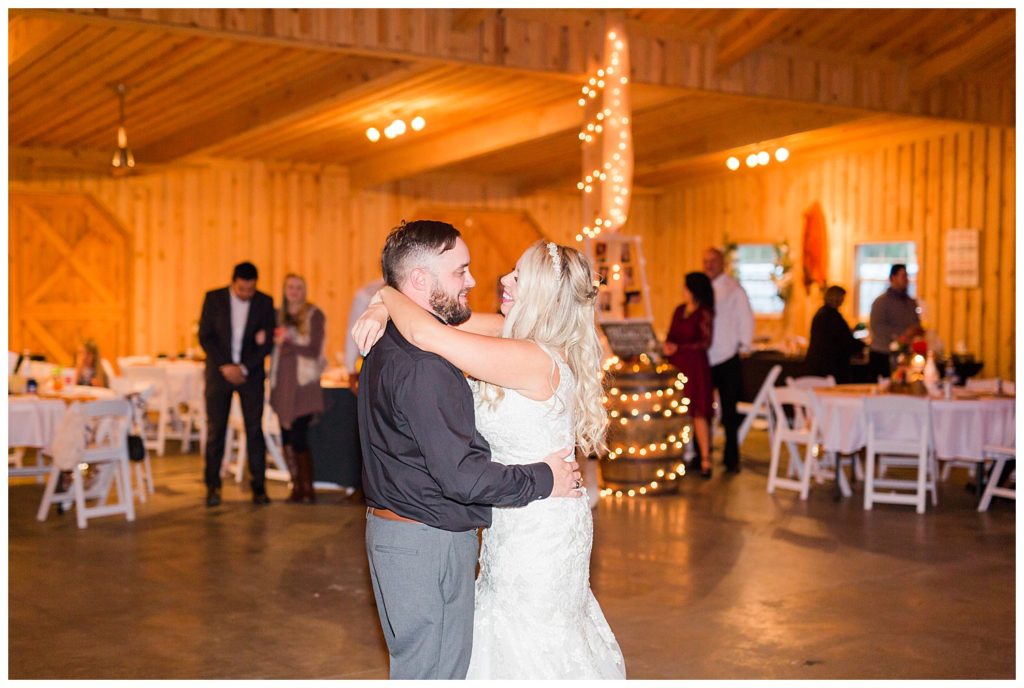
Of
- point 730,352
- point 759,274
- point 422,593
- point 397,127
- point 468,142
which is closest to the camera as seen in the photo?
point 422,593

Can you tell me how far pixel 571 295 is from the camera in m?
2.54

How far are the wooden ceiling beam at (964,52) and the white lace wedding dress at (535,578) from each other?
7.79m

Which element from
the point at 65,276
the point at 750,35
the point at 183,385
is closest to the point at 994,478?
the point at 750,35

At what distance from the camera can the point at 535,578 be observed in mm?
2639

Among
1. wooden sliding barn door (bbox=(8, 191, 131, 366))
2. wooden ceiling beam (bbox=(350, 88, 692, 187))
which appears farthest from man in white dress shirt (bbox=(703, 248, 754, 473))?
wooden sliding barn door (bbox=(8, 191, 131, 366))

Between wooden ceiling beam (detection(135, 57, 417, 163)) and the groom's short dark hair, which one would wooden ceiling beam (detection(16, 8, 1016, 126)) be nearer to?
wooden ceiling beam (detection(135, 57, 417, 163))

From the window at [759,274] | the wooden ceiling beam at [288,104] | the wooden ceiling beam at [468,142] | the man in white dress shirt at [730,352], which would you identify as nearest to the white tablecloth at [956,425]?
the man in white dress shirt at [730,352]

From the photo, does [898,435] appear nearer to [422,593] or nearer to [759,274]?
[422,593]

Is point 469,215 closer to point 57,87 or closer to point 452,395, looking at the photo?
point 57,87

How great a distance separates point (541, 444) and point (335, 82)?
729 centimetres

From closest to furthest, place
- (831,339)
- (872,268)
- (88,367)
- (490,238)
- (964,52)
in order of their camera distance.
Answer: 1. (88,367)
2. (831,339)
3. (964,52)
4. (872,268)
5. (490,238)

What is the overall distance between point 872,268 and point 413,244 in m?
11.8

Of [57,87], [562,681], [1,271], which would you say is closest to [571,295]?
[562,681]

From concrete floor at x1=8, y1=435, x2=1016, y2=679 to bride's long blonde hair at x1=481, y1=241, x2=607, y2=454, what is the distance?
1.89 meters
